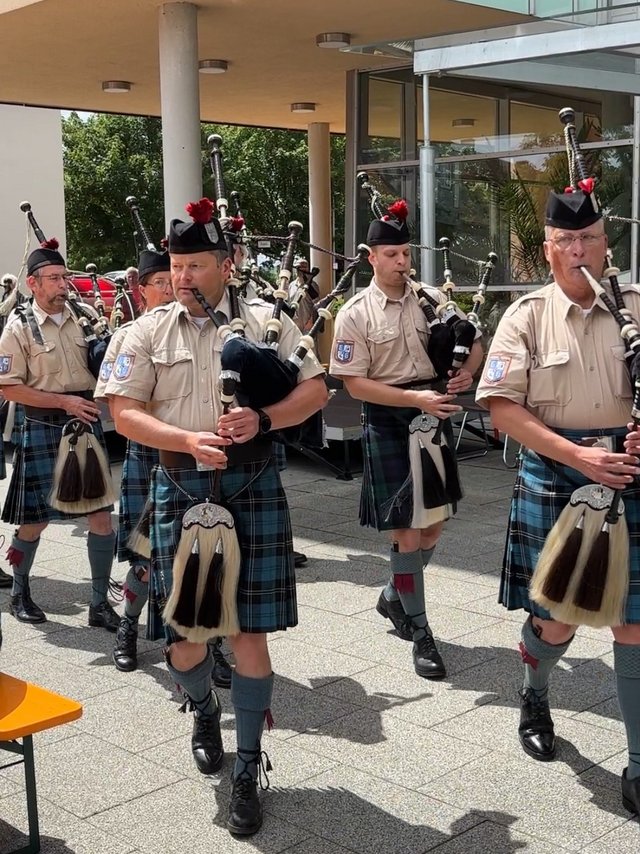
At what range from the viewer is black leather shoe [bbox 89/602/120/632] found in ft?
15.2

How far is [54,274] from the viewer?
15.6ft

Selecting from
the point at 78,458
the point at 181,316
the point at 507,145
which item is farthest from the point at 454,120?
the point at 181,316

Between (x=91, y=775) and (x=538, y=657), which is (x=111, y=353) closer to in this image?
(x=91, y=775)

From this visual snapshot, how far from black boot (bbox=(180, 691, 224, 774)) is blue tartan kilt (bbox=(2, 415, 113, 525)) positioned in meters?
1.83

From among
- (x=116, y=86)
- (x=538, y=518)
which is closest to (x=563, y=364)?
(x=538, y=518)

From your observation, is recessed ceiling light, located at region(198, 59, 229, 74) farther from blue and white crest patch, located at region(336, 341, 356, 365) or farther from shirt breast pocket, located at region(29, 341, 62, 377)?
blue and white crest patch, located at region(336, 341, 356, 365)

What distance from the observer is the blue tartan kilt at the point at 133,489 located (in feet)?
14.0

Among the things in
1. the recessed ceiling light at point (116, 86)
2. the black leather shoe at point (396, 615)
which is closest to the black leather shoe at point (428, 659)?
the black leather shoe at point (396, 615)

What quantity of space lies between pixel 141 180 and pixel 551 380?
28.0 meters

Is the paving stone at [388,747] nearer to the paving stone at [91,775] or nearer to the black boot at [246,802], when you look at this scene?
the black boot at [246,802]

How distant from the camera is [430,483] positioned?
13.5 ft

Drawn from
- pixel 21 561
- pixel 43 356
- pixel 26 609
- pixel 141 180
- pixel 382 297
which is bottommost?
pixel 26 609

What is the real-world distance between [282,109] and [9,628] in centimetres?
1044

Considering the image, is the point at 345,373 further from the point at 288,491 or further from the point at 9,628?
the point at 288,491
